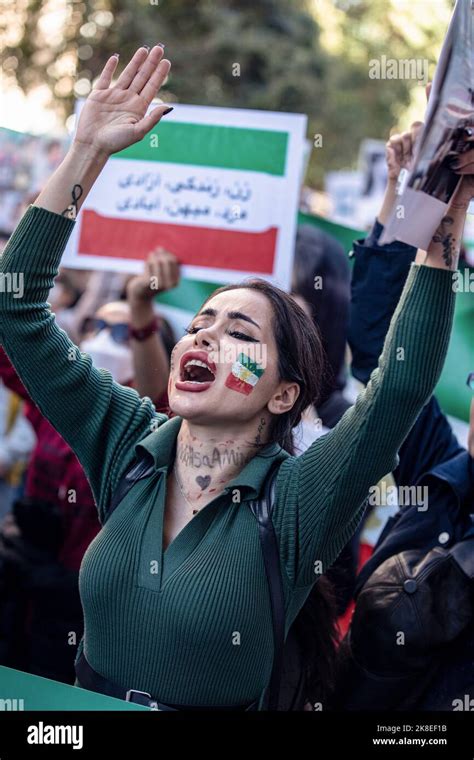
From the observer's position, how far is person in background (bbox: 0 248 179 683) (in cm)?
354

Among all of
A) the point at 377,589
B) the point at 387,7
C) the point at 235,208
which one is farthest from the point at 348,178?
the point at 387,7

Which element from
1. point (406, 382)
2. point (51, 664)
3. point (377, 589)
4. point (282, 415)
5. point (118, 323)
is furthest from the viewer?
point (118, 323)

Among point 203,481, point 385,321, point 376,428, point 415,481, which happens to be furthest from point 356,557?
point 376,428

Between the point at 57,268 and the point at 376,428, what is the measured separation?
0.69 m

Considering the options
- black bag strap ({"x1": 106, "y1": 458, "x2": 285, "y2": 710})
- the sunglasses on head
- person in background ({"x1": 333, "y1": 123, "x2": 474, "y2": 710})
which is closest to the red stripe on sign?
the sunglasses on head

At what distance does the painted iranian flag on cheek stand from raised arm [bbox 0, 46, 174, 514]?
272 mm

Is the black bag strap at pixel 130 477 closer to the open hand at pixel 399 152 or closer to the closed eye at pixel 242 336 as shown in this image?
the closed eye at pixel 242 336

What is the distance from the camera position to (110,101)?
2.11 meters

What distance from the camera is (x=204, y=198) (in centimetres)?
405

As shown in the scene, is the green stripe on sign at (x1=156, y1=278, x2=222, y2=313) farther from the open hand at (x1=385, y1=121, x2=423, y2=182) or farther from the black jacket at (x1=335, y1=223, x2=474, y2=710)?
the open hand at (x1=385, y1=121, x2=423, y2=182)

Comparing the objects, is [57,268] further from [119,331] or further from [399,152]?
[119,331]

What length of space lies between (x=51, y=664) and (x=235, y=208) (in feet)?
5.65

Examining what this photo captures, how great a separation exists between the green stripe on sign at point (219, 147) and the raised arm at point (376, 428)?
2.09 m

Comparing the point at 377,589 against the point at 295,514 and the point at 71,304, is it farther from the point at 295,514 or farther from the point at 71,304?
the point at 71,304
